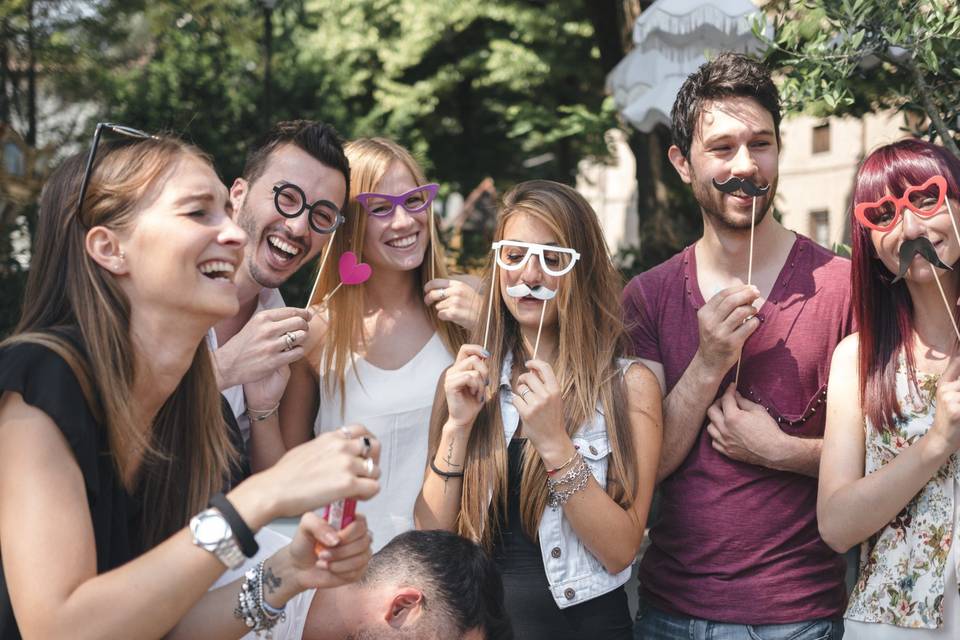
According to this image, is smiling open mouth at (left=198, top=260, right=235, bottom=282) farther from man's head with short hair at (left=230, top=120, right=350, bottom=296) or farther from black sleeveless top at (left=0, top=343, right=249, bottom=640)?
man's head with short hair at (left=230, top=120, right=350, bottom=296)

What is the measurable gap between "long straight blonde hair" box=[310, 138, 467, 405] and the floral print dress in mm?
1387

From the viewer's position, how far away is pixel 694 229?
26.0ft

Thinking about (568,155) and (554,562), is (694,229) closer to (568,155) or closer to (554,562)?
(554,562)

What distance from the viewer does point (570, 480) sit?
261 cm

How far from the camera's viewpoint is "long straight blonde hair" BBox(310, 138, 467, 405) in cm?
327

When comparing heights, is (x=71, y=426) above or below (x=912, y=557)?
above

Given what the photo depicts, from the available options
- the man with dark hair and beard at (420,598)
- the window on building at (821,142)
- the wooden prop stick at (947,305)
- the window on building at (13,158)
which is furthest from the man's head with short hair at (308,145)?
the window on building at (821,142)

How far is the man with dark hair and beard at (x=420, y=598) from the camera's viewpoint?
7.23ft

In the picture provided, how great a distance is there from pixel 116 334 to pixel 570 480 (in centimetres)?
119

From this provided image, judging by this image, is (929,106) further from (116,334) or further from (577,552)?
(116,334)

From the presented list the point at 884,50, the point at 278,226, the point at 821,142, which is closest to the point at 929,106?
the point at 884,50

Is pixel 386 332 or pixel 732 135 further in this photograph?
pixel 386 332

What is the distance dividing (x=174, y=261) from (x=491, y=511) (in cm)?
116

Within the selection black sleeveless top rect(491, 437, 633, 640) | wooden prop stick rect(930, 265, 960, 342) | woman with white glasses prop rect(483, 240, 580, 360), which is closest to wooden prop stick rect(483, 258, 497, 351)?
woman with white glasses prop rect(483, 240, 580, 360)
